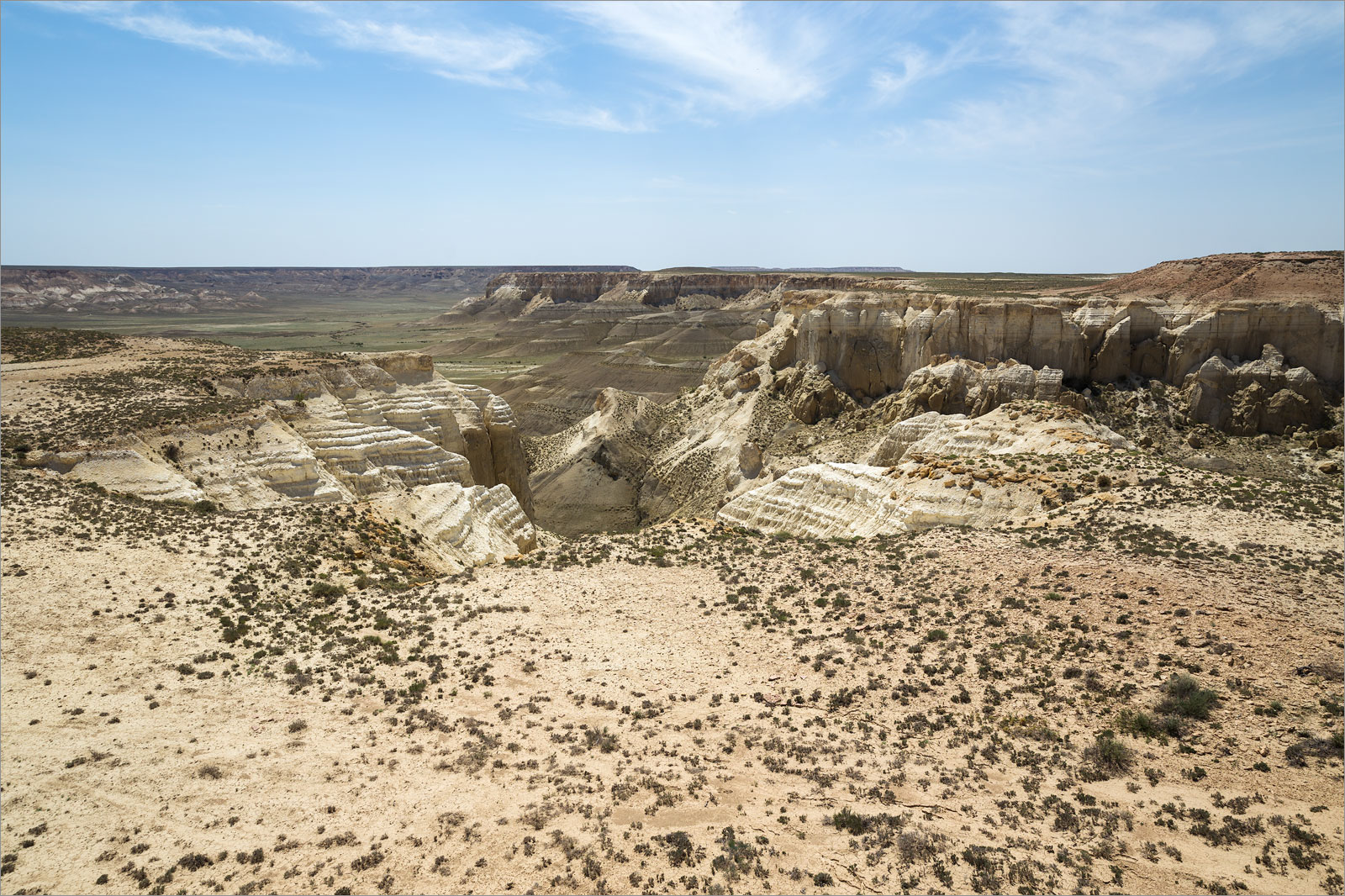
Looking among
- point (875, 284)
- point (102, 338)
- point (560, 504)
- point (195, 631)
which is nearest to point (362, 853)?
point (195, 631)

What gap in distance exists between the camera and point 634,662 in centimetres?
1477

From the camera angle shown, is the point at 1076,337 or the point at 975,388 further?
the point at 1076,337

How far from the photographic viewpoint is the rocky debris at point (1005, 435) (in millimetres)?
26969

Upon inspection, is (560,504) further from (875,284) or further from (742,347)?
(875,284)

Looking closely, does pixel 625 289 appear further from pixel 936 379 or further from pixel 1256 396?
pixel 1256 396

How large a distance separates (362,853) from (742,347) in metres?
49.7

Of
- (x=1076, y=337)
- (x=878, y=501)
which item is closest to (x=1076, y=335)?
(x=1076, y=337)

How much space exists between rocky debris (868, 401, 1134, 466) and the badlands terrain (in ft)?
0.74

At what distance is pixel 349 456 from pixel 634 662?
17.7m

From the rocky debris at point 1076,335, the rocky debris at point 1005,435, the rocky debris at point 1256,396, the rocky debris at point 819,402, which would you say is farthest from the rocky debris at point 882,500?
the rocky debris at point 1256,396

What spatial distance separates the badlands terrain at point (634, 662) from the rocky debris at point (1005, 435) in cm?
22

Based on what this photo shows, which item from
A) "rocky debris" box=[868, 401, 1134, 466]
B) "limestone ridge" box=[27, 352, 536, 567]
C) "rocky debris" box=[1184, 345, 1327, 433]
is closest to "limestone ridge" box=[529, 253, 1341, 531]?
"rocky debris" box=[1184, 345, 1327, 433]

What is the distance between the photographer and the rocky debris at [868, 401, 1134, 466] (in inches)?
1062

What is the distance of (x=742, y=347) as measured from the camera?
5619 centimetres
